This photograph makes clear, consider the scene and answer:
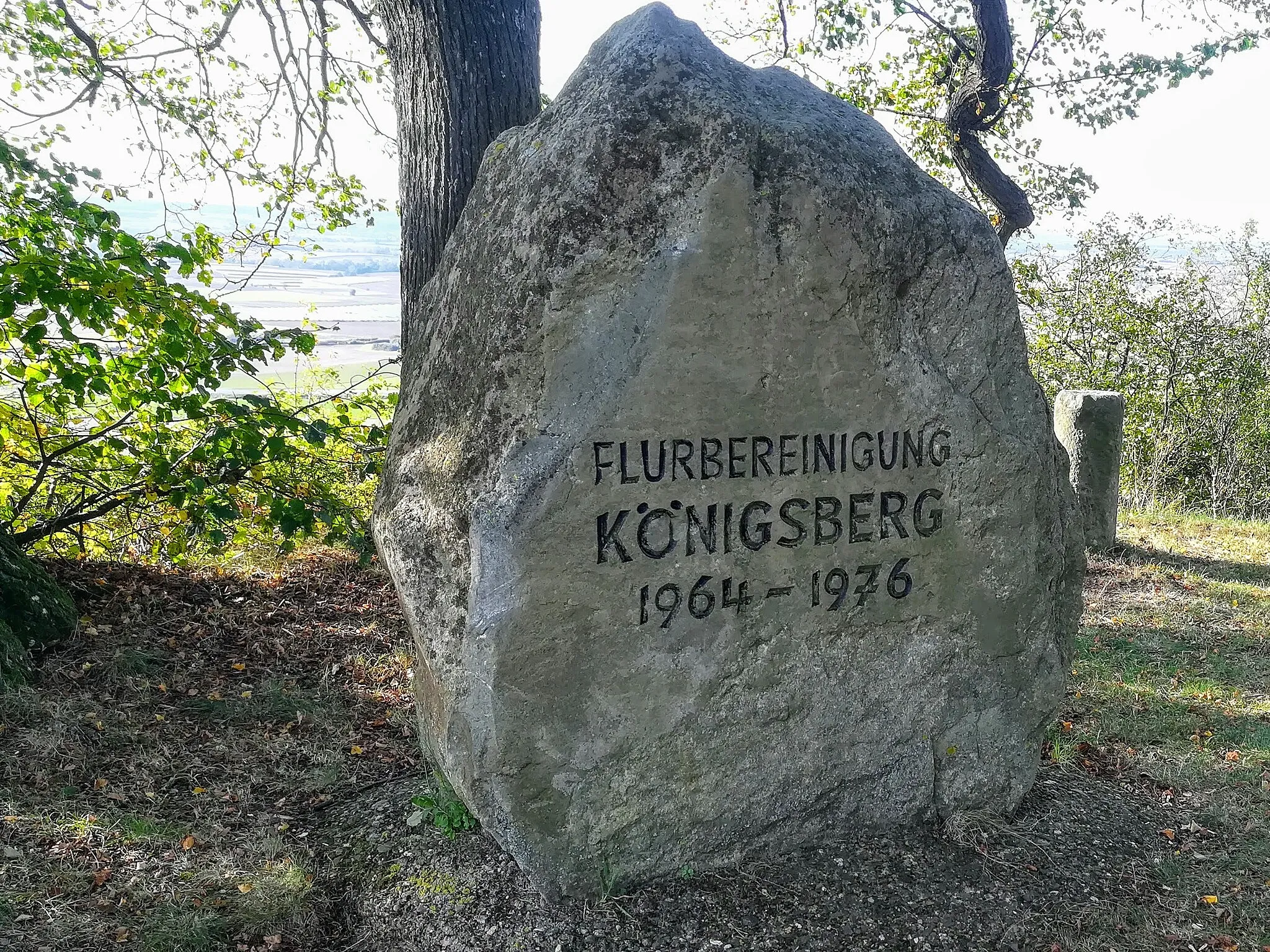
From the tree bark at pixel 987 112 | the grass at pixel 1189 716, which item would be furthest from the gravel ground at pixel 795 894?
the tree bark at pixel 987 112

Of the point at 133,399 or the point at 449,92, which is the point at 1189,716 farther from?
the point at 133,399

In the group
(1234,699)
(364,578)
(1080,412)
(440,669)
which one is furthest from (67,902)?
(1080,412)

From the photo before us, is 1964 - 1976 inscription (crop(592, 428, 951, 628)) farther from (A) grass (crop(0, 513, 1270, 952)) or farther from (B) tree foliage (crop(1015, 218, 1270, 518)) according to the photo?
(B) tree foliage (crop(1015, 218, 1270, 518))

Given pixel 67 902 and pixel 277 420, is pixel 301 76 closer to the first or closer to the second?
pixel 277 420

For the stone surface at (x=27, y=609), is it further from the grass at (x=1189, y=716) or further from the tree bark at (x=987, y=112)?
the tree bark at (x=987, y=112)

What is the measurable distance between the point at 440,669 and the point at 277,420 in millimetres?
1714

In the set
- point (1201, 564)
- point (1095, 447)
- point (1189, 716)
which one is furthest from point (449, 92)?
point (1201, 564)

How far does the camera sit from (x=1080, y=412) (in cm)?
672

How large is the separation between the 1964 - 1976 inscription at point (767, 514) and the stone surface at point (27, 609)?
8.81 feet

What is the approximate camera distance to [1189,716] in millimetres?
4105

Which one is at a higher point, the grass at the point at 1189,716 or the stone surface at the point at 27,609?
the stone surface at the point at 27,609

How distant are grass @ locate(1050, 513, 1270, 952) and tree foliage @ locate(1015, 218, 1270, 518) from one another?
3892 mm

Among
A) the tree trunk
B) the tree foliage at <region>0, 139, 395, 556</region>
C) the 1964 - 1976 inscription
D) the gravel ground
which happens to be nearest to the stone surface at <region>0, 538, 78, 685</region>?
the tree foliage at <region>0, 139, 395, 556</region>

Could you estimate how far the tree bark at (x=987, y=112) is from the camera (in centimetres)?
796
